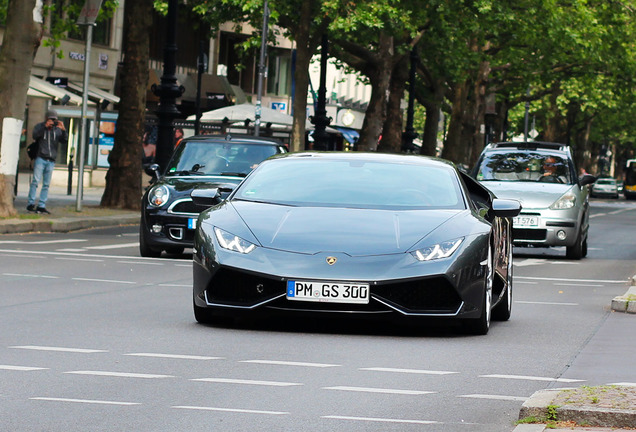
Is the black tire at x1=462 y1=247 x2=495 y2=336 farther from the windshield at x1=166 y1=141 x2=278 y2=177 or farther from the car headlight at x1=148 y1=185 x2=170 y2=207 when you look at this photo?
the windshield at x1=166 y1=141 x2=278 y2=177

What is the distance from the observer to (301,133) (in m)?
39.5

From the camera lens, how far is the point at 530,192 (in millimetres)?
21766

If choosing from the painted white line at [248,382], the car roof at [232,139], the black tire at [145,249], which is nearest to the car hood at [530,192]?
the car roof at [232,139]

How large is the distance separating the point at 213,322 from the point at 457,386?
3.20 meters

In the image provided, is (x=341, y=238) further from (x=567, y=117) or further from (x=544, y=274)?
(x=567, y=117)

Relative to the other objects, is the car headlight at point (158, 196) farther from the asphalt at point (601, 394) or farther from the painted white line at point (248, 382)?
the painted white line at point (248, 382)

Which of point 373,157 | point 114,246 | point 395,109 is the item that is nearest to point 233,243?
point 373,157

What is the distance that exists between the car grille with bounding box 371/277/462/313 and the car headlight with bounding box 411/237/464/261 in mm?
154

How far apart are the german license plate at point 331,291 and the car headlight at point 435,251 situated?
428mm

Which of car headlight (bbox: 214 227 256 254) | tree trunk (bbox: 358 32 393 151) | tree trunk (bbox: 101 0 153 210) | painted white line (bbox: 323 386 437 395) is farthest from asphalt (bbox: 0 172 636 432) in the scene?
tree trunk (bbox: 358 32 393 151)

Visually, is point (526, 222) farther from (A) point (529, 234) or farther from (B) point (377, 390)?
(B) point (377, 390)

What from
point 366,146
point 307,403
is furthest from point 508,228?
point 366,146

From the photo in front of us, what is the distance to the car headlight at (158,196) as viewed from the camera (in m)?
18.0

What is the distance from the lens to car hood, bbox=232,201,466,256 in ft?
32.2
